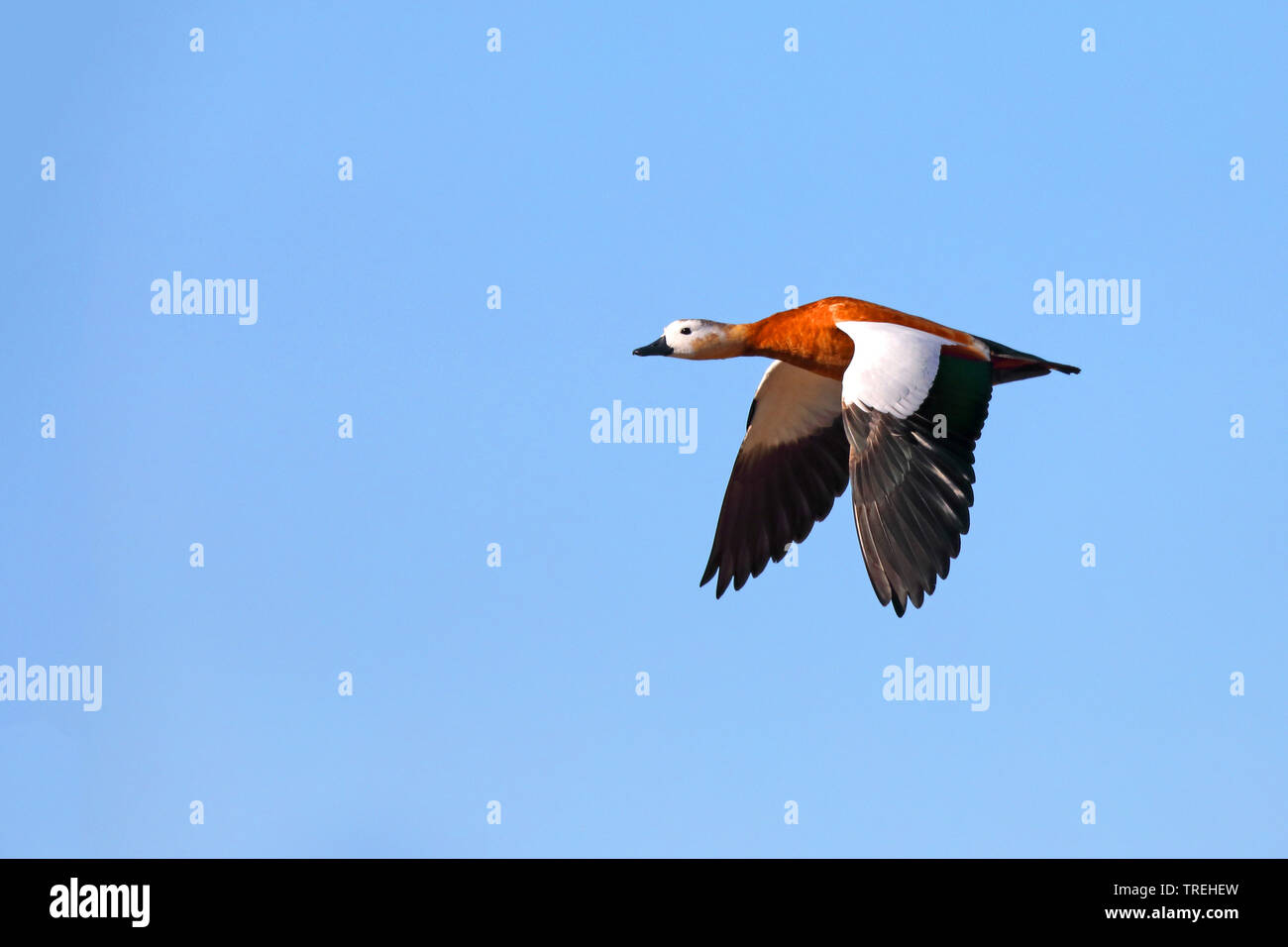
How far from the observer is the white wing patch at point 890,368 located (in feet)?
51.3

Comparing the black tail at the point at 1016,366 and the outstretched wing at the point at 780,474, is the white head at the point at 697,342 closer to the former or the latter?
the outstretched wing at the point at 780,474

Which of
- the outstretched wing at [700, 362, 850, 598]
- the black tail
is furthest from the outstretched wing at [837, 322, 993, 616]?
the outstretched wing at [700, 362, 850, 598]

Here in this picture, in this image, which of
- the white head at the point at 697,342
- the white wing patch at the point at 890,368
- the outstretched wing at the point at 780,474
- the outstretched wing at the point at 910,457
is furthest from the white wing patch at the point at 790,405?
the outstretched wing at the point at 910,457

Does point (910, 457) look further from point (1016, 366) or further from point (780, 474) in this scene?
point (780, 474)

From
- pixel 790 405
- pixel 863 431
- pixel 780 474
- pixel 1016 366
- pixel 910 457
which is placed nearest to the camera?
pixel 910 457

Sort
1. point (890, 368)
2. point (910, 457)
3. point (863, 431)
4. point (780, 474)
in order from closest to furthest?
point (910, 457) → point (863, 431) → point (890, 368) → point (780, 474)

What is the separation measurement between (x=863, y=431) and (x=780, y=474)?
3727 mm

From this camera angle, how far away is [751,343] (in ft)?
58.2

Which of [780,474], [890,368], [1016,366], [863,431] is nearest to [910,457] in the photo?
[863,431]

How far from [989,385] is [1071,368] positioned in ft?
5.98

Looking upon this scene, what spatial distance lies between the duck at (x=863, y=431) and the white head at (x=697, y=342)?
10 millimetres

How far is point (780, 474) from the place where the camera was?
19.1m
